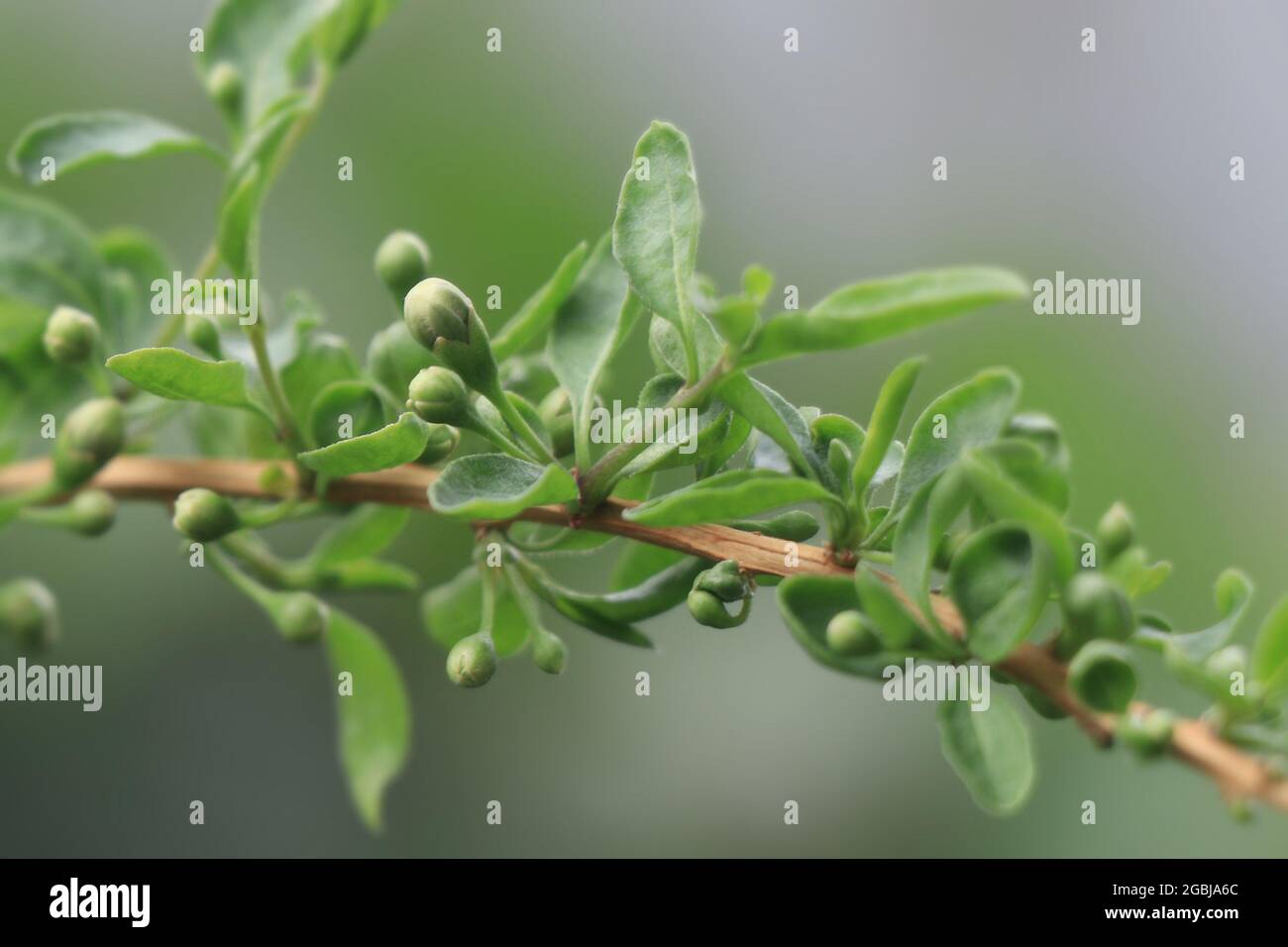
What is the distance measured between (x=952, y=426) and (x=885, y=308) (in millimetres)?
190

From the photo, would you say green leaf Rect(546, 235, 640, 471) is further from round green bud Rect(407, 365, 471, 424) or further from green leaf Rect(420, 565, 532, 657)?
green leaf Rect(420, 565, 532, 657)

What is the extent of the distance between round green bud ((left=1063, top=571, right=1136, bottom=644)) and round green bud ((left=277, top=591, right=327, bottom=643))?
864mm

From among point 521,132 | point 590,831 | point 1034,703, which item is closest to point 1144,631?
point 1034,703

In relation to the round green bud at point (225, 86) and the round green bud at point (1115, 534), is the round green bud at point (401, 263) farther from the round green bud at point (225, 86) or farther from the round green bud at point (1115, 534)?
the round green bud at point (1115, 534)

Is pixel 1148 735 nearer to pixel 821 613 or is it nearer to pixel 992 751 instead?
pixel 992 751

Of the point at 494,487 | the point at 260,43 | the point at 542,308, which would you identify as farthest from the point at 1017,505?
the point at 260,43

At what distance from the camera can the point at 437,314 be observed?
105 cm

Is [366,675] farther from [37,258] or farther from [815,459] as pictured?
[815,459]

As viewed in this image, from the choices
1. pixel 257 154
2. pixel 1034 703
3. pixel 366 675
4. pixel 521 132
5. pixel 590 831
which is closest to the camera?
pixel 1034 703

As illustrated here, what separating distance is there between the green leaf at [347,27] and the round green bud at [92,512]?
0.60 metres

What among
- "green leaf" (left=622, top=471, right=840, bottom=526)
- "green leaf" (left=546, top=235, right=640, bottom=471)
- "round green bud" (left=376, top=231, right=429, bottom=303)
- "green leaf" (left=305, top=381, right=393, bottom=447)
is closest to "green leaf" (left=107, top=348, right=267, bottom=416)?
"green leaf" (left=305, top=381, right=393, bottom=447)

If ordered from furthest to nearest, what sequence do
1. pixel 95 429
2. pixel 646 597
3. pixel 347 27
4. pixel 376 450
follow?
1. pixel 347 27
2. pixel 95 429
3. pixel 646 597
4. pixel 376 450

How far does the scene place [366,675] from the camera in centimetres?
163

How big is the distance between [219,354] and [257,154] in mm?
206
